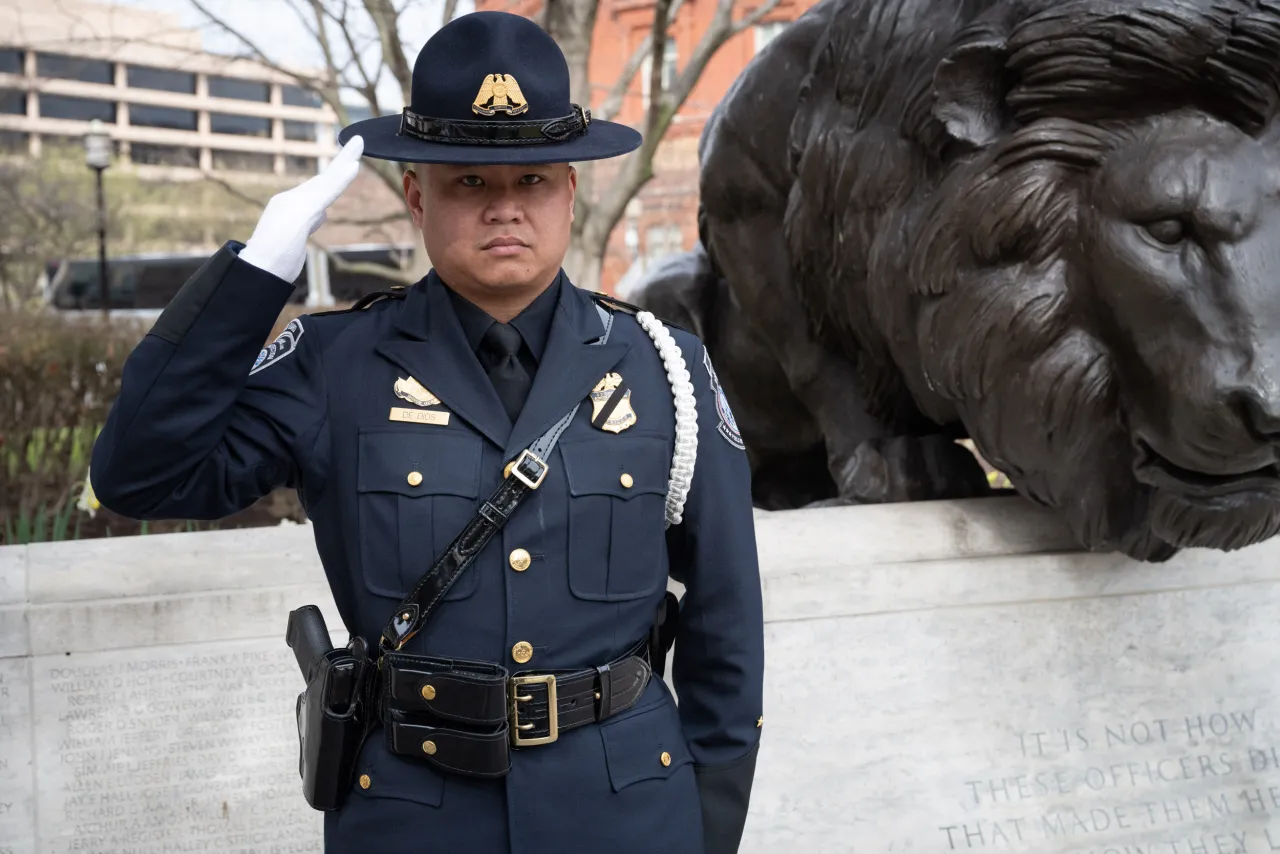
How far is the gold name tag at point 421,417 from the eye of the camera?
5.30 feet

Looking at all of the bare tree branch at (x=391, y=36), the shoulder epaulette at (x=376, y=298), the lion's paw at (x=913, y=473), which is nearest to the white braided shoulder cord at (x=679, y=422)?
the shoulder epaulette at (x=376, y=298)

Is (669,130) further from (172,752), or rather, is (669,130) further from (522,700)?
(522,700)

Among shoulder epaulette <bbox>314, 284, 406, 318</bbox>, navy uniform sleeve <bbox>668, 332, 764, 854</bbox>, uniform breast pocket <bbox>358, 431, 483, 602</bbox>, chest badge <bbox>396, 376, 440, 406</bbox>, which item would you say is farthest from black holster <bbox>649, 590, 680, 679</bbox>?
shoulder epaulette <bbox>314, 284, 406, 318</bbox>

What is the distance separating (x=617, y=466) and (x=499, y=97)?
478 millimetres

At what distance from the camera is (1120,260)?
8.50 ft

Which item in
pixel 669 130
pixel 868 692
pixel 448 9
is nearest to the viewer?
pixel 868 692

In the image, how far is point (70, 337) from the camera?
7551 millimetres

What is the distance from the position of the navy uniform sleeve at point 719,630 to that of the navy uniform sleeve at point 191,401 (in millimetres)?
608

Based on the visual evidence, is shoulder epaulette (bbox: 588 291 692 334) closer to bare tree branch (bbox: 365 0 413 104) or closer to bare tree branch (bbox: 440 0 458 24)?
bare tree branch (bbox: 365 0 413 104)

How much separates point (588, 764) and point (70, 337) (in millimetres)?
6824

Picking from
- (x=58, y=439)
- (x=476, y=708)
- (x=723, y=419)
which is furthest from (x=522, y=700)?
(x=58, y=439)

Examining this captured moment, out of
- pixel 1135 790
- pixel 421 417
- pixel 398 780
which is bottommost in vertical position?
pixel 1135 790

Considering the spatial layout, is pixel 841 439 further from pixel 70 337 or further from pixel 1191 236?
pixel 70 337

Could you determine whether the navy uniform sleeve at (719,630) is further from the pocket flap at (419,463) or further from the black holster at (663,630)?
the pocket flap at (419,463)
